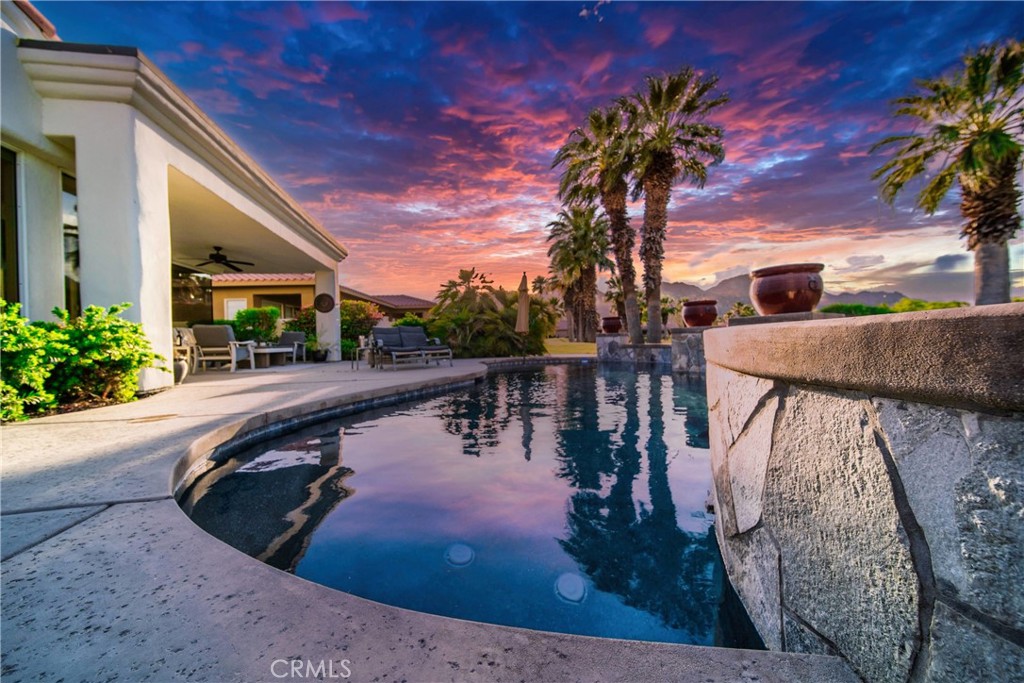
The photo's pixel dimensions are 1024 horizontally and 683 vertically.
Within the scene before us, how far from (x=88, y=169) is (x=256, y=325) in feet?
26.3

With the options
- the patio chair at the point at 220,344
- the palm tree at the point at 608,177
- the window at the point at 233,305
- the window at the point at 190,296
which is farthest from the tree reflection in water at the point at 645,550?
the window at the point at 233,305

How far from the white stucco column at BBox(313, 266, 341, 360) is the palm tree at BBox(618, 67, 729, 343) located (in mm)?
11165

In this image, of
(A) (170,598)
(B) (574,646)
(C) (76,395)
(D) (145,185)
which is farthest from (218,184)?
(B) (574,646)

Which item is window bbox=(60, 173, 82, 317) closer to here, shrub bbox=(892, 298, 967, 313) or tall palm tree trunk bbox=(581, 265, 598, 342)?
shrub bbox=(892, 298, 967, 313)

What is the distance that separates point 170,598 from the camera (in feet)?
4.07

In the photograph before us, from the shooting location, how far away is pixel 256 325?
1306 cm

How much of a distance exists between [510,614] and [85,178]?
742cm

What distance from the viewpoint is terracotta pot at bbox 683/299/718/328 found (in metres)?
11.6

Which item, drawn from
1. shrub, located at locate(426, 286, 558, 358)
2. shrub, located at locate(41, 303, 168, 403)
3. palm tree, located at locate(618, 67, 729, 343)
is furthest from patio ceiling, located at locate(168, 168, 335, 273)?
palm tree, located at locate(618, 67, 729, 343)

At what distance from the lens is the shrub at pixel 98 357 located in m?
4.58

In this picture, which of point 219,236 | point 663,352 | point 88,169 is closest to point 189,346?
point 219,236

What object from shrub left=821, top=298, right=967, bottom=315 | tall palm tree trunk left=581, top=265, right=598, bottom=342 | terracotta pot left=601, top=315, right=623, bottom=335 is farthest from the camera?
tall palm tree trunk left=581, top=265, right=598, bottom=342

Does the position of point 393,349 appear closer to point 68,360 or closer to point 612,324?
point 68,360
